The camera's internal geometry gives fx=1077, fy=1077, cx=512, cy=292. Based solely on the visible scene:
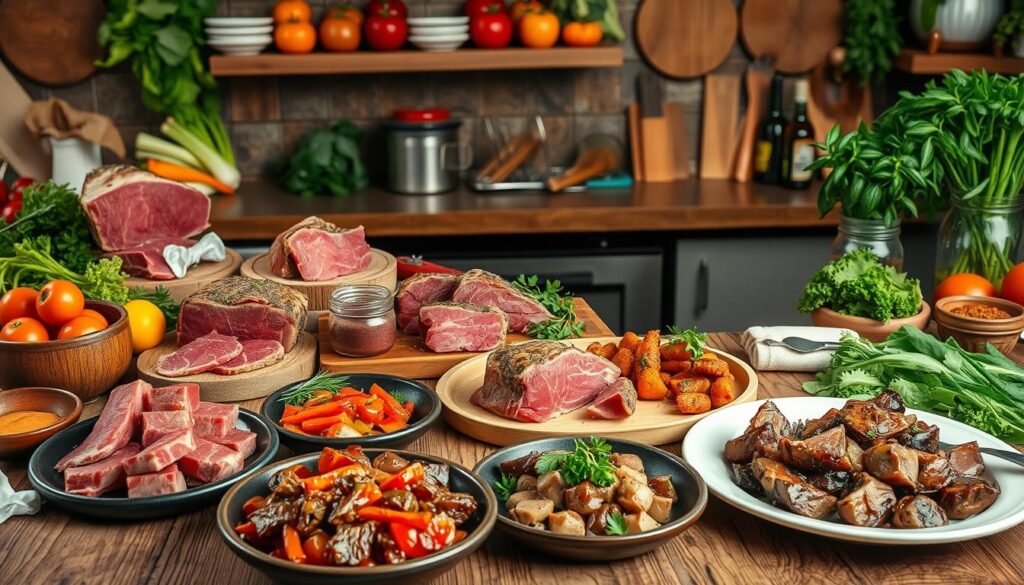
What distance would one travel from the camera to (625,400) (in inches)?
77.5

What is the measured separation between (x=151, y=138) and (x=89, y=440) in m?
2.90

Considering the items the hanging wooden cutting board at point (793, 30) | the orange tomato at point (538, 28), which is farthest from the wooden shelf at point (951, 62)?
the orange tomato at point (538, 28)

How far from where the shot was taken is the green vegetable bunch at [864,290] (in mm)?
2320

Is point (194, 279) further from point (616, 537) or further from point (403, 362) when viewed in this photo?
point (616, 537)

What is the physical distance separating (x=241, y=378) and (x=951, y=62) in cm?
323

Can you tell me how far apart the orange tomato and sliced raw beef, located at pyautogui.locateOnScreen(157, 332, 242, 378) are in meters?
2.44

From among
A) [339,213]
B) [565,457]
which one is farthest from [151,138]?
[565,457]

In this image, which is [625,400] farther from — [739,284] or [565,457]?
[739,284]

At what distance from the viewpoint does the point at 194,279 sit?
2.68 m

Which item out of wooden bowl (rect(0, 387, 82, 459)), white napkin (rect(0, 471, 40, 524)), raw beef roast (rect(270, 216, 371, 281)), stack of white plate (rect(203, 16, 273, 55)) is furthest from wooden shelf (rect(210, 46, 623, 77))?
white napkin (rect(0, 471, 40, 524))

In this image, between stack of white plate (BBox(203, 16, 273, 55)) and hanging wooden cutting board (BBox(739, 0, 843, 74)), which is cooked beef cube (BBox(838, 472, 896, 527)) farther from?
hanging wooden cutting board (BBox(739, 0, 843, 74))

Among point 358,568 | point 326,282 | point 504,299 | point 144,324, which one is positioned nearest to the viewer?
point 358,568

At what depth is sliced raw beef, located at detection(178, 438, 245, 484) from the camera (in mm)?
1670

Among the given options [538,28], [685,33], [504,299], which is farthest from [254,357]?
[685,33]
